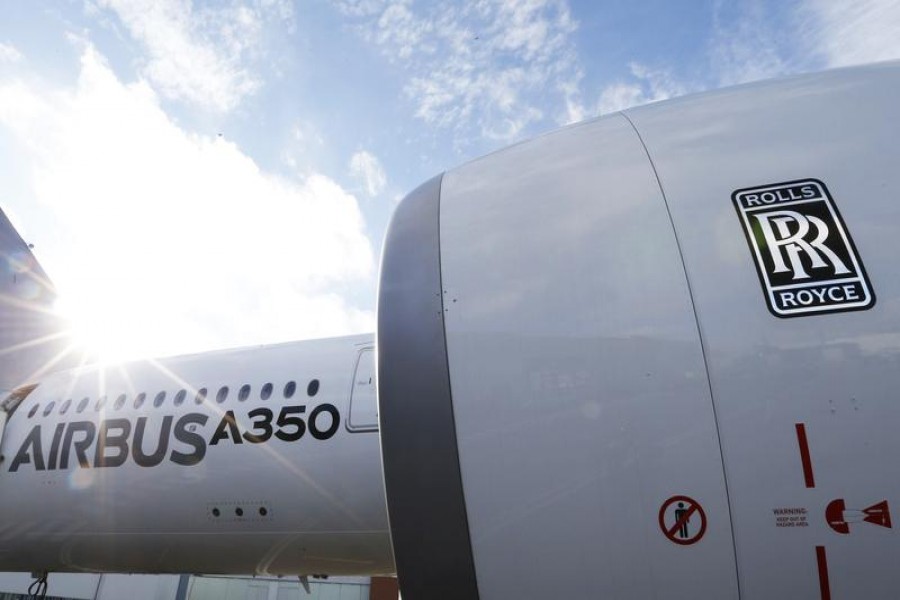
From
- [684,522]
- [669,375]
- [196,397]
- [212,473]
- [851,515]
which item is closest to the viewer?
[851,515]

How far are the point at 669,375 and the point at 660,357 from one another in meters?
0.09

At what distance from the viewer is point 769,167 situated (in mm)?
3086

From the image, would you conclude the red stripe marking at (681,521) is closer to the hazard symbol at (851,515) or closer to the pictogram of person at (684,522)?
the pictogram of person at (684,522)

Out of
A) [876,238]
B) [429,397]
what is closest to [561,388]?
[429,397]

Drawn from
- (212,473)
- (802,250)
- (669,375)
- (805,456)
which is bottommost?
(805,456)

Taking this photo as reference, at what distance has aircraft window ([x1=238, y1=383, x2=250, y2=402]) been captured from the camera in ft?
25.3

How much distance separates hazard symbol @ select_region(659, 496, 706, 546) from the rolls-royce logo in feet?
3.20

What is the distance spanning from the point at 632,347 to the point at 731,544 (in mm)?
968

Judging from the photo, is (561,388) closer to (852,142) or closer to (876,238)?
(876,238)

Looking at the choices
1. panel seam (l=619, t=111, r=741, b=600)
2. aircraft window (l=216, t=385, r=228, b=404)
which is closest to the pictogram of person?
panel seam (l=619, t=111, r=741, b=600)

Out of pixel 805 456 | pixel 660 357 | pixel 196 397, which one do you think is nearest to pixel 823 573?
pixel 805 456

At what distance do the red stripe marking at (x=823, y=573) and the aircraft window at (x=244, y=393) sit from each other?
6.83 metres

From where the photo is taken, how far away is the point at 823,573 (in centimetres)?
245

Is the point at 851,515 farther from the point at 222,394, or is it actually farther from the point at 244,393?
the point at 222,394
